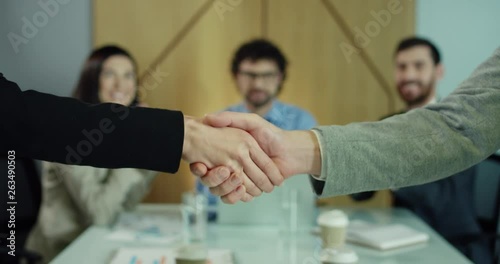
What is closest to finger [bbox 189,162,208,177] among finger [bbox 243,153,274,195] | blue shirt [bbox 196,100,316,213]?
finger [bbox 243,153,274,195]

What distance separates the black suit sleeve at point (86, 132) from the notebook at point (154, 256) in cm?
42

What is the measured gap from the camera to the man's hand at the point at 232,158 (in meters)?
1.63

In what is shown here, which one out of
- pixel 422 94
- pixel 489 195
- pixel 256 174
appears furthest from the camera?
pixel 422 94

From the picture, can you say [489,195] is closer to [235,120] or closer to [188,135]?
[235,120]

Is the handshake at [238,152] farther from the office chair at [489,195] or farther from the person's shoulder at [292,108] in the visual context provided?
the person's shoulder at [292,108]

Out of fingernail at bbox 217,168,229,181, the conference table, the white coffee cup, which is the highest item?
fingernail at bbox 217,168,229,181

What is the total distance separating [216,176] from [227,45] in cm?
219

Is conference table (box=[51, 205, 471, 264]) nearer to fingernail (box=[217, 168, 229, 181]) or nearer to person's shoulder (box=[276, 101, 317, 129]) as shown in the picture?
fingernail (box=[217, 168, 229, 181])

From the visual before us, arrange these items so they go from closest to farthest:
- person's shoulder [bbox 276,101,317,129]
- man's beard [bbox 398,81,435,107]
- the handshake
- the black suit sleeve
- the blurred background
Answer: the black suit sleeve
the handshake
man's beard [bbox 398,81,435,107]
person's shoulder [bbox 276,101,317,129]
the blurred background

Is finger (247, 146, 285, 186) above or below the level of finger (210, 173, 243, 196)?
above

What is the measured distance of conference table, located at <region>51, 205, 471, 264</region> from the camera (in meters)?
1.87

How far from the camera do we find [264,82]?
11.6 feet

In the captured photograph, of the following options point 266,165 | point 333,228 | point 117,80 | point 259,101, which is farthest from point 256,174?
point 259,101

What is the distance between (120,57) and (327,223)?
1.83 metres
